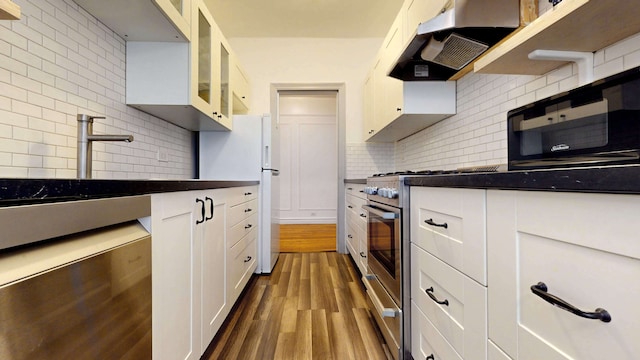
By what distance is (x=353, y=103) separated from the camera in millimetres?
3543

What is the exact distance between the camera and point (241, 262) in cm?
201

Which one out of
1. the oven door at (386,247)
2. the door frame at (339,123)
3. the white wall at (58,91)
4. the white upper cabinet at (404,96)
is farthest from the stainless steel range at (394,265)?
the door frame at (339,123)

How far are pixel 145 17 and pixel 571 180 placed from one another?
1861 millimetres

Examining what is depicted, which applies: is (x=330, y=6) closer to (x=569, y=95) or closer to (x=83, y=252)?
(x=569, y=95)

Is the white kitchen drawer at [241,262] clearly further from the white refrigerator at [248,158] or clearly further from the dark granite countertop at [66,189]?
the dark granite countertop at [66,189]

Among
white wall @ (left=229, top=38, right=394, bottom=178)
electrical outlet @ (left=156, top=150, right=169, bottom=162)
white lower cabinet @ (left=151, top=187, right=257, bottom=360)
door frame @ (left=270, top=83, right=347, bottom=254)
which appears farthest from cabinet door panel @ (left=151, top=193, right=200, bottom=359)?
white wall @ (left=229, top=38, right=394, bottom=178)

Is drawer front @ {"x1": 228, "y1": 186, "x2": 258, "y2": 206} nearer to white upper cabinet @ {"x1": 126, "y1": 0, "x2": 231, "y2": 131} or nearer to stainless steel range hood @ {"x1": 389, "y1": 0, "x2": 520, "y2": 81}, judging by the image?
white upper cabinet @ {"x1": 126, "y1": 0, "x2": 231, "y2": 131}

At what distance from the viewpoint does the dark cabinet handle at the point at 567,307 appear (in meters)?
0.43

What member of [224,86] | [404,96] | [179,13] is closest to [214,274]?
[179,13]

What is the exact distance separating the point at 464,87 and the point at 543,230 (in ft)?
5.82

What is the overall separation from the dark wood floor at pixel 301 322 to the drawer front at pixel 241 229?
50cm

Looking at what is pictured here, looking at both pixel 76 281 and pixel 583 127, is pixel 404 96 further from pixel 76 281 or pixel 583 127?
pixel 76 281

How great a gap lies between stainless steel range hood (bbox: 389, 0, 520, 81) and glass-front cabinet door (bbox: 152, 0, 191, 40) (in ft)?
4.29

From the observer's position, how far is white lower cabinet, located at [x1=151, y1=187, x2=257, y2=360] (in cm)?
88
